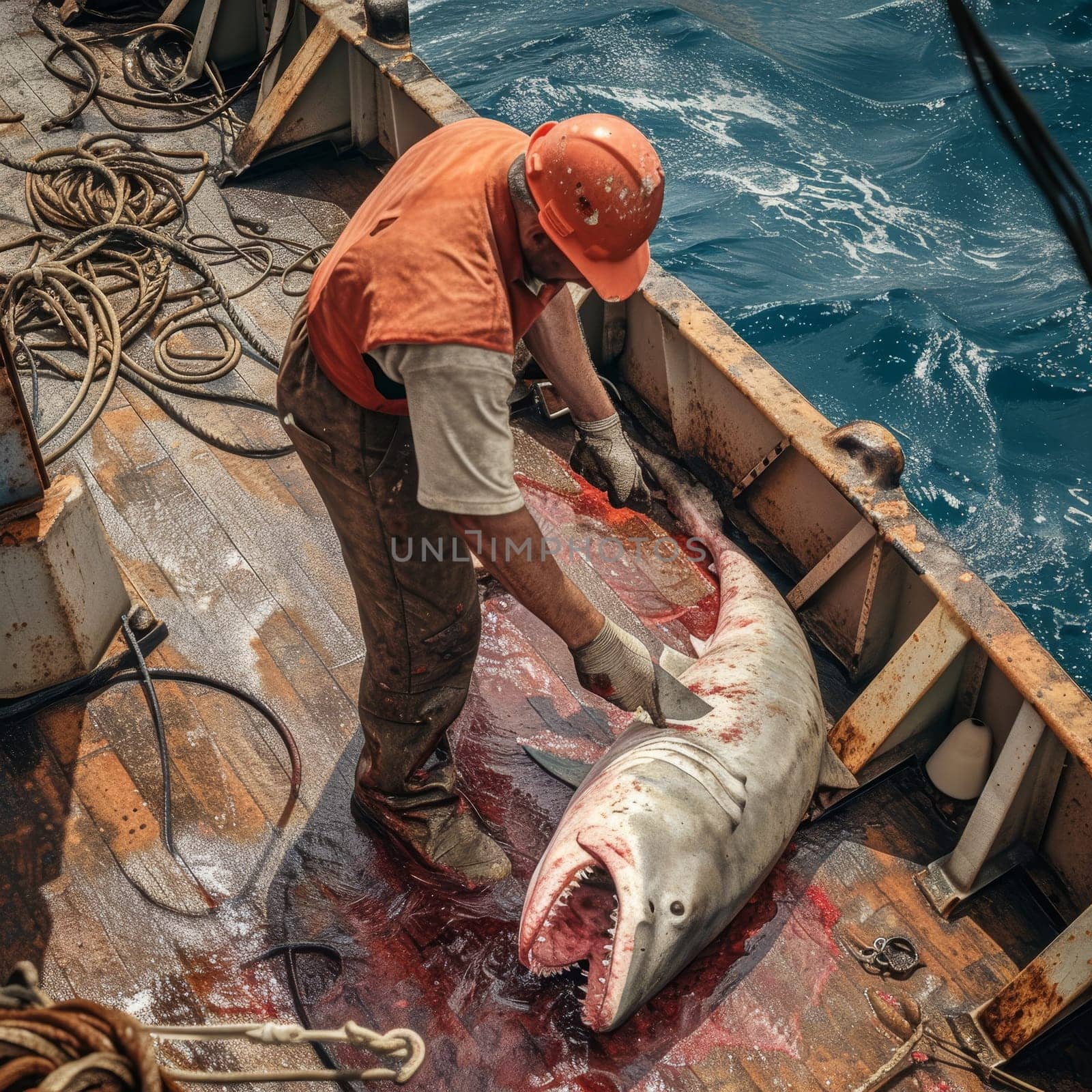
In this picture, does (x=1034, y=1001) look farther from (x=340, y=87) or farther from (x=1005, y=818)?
(x=340, y=87)

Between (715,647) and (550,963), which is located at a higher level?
(715,647)

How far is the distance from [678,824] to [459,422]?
1.34m

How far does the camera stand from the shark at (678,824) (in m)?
2.88

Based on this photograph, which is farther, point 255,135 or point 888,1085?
point 255,135

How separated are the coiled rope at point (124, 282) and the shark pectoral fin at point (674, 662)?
1950mm

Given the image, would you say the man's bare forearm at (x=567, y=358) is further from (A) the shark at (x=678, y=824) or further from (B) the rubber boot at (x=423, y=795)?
(B) the rubber boot at (x=423, y=795)

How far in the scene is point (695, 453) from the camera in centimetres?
482

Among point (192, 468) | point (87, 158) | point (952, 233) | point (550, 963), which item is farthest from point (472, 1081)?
point (952, 233)

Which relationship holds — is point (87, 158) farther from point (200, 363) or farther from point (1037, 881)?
point (1037, 881)

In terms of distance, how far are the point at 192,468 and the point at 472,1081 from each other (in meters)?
2.74

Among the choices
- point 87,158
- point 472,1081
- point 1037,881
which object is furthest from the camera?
point 87,158

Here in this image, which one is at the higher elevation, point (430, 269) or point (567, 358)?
point (430, 269)

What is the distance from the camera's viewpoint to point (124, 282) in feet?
17.6

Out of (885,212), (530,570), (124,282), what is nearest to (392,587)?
(530,570)
